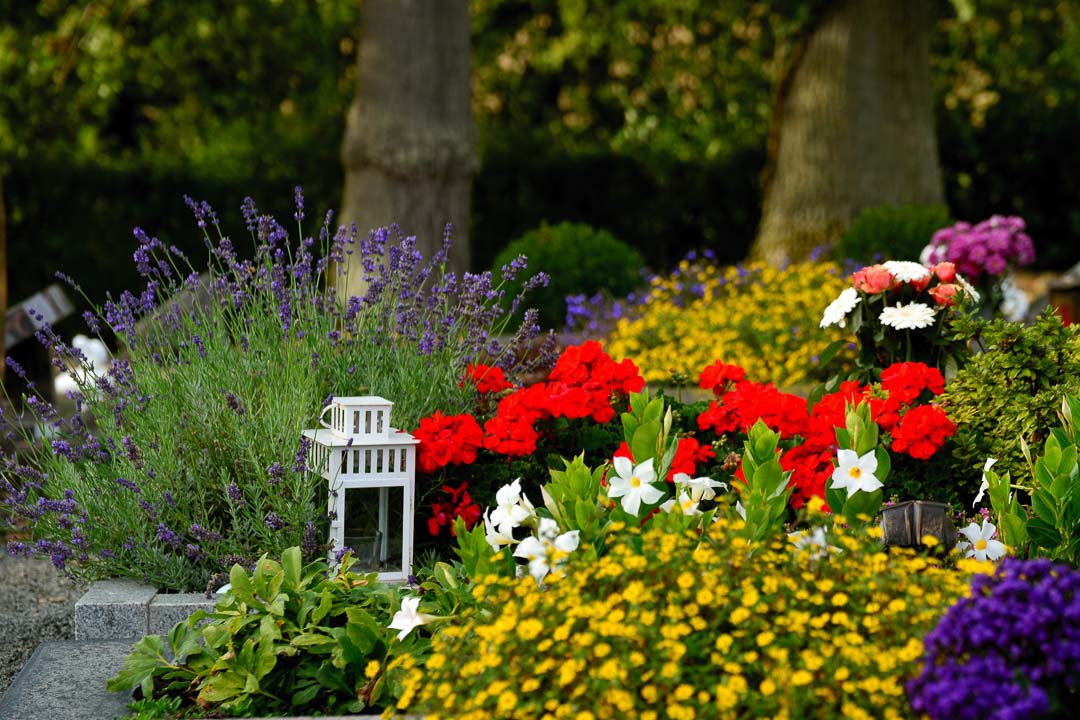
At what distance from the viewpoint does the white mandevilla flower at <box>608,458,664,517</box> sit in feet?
10.2

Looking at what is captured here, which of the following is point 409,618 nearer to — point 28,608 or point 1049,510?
point 1049,510

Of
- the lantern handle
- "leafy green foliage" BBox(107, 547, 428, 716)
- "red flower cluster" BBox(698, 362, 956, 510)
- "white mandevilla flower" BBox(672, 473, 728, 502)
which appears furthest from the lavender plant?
"white mandevilla flower" BBox(672, 473, 728, 502)

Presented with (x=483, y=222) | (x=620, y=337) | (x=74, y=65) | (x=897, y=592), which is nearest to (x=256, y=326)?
(x=897, y=592)

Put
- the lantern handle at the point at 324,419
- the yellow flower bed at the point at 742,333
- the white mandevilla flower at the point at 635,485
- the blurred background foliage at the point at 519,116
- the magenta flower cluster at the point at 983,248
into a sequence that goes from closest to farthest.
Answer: the white mandevilla flower at the point at 635,485 → the lantern handle at the point at 324,419 → the yellow flower bed at the point at 742,333 → the magenta flower cluster at the point at 983,248 → the blurred background foliage at the point at 519,116

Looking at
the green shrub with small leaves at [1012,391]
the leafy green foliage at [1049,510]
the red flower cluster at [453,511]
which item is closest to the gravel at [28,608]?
the red flower cluster at [453,511]

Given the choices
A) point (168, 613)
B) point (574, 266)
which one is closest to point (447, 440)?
point (168, 613)

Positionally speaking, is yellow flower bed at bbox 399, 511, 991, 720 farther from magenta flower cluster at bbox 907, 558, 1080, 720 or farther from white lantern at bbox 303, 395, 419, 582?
white lantern at bbox 303, 395, 419, 582

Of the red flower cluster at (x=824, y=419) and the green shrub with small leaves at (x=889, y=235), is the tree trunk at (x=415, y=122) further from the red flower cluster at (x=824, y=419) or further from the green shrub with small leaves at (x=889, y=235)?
the red flower cluster at (x=824, y=419)

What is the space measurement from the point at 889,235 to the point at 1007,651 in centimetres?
726

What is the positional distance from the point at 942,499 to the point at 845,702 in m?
1.84

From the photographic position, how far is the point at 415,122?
30.9 ft

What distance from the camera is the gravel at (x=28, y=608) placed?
403cm

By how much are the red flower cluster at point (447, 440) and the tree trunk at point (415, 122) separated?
5.45m

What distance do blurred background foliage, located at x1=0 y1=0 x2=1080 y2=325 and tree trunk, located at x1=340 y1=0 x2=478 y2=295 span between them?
2.77 metres
